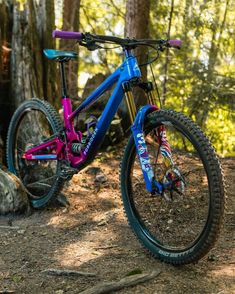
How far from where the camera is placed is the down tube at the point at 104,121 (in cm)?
387

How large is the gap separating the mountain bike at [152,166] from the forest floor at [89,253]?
172 millimetres

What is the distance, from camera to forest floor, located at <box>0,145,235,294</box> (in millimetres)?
3082

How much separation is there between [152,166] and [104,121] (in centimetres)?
76

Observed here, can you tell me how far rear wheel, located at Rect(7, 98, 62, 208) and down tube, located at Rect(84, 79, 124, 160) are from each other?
1048 mm

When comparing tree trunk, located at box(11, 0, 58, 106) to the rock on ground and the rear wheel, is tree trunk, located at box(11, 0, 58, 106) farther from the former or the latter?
the rock on ground

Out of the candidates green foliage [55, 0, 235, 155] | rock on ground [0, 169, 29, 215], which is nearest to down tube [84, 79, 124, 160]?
rock on ground [0, 169, 29, 215]

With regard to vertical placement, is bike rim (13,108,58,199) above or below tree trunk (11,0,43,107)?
below

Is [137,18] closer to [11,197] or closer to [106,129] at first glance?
[106,129]

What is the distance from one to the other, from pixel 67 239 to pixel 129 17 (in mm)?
4200

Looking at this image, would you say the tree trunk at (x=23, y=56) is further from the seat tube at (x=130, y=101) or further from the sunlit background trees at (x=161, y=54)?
the seat tube at (x=130, y=101)

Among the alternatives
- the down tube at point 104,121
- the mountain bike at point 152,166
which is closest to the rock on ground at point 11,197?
the mountain bike at point 152,166

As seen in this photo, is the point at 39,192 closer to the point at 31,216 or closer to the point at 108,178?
the point at 31,216

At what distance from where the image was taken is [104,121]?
408 centimetres

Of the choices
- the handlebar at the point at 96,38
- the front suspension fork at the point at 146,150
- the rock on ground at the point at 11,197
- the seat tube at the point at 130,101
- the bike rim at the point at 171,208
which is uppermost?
the handlebar at the point at 96,38
